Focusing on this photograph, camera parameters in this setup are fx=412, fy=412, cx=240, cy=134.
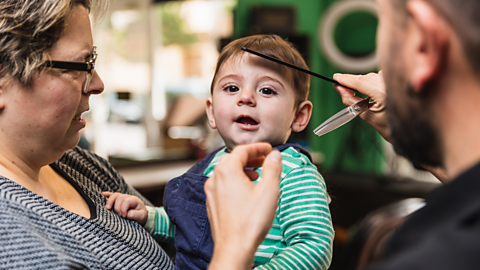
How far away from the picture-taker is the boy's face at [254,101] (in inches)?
41.6

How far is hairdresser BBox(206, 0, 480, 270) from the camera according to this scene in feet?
1.62

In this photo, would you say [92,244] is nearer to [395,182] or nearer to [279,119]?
[279,119]

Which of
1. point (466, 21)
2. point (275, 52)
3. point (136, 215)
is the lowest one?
Answer: point (136, 215)

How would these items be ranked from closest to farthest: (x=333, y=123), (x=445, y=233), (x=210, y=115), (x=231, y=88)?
(x=445, y=233)
(x=333, y=123)
(x=231, y=88)
(x=210, y=115)

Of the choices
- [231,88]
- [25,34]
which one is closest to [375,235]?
[231,88]

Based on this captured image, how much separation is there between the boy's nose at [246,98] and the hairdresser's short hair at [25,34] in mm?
466

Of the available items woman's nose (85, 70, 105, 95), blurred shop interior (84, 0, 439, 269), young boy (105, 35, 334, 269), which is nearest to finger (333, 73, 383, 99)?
young boy (105, 35, 334, 269)

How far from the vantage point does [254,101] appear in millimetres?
1049

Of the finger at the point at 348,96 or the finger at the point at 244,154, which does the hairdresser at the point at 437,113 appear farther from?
the finger at the point at 348,96

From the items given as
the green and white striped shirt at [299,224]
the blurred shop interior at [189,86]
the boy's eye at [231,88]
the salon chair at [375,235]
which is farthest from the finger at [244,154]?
the blurred shop interior at [189,86]

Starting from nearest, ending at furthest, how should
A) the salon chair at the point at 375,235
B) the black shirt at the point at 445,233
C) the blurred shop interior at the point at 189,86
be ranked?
the black shirt at the point at 445,233 → the salon chair at the point at 375,235 → the blurred shop interior at the point at 189,86

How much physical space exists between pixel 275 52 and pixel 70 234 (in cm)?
67

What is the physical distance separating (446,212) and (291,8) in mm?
5032

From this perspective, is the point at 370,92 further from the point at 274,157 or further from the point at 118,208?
the point at 118,208
